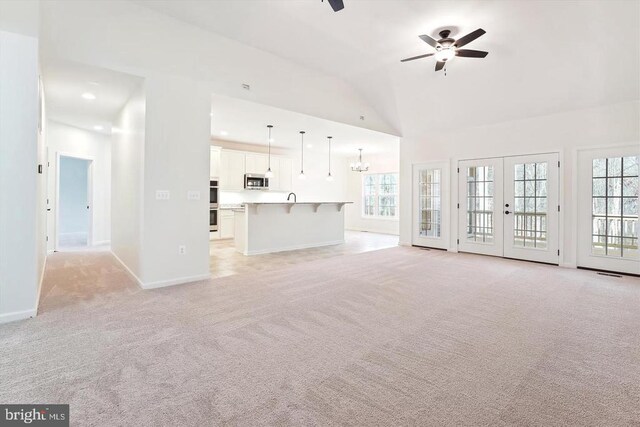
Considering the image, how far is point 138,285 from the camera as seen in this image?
4.09m

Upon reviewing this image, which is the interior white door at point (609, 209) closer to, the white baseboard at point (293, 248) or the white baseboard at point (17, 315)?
the white baseboard at point (293, 248)

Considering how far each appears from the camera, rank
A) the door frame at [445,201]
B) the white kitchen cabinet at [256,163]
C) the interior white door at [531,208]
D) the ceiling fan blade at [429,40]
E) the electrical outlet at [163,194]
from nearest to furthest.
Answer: the ceiling fan blade at [429,40]
the electrical outlet at [163,194]
the interior white door at [531,208]
the door frame at [445,201]
the white kitchen cabinet at [256,163]

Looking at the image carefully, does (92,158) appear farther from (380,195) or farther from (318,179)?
(380,195)

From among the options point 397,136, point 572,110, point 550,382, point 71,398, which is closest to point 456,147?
point 397,136

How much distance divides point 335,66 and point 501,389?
520 cm

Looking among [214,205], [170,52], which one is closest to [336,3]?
[170,52]

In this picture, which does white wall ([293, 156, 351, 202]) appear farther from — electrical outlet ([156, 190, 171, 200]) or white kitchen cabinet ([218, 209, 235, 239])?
electrical outlet ([156, 190, 171, 200])

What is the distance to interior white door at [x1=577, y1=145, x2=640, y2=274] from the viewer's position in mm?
4875

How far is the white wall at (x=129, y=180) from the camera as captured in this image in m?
4.16

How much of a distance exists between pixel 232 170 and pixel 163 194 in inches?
192

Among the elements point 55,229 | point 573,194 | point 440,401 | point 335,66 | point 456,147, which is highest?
point 335,66

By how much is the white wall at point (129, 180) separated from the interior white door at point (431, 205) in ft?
19.1

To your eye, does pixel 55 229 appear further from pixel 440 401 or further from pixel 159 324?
pixel 440 401

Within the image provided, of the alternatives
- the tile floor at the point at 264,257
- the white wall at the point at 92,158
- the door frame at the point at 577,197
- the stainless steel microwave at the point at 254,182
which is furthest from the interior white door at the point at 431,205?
the white wall at the point at 92,158
